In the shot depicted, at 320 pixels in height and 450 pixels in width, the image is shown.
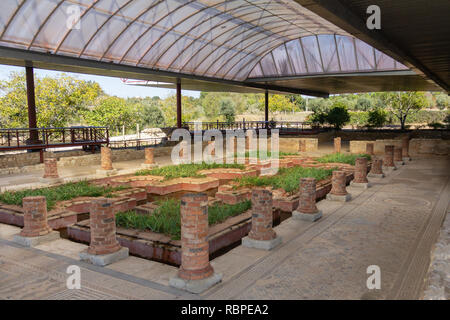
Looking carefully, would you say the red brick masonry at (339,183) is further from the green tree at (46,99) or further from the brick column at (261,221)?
the green tree at (46,99)

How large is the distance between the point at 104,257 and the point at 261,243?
2.81 metres

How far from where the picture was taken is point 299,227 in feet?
27.4

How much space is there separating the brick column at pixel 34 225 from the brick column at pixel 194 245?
11.3ft

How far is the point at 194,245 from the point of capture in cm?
544

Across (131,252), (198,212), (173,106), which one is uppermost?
(173,106)

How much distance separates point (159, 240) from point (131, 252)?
633mm

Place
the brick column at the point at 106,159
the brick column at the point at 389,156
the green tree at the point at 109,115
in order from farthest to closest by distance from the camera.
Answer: the green tree at the point at 109,115
the brick column at the point at 389,156
the brick column at the point at 106,159

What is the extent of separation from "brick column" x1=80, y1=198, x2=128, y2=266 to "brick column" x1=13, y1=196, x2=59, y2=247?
149 cm

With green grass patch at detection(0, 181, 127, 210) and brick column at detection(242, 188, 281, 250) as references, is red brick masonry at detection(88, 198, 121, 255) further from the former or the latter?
green grass patch at detection(0, 181, 127, 210)

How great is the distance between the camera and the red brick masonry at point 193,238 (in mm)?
5418

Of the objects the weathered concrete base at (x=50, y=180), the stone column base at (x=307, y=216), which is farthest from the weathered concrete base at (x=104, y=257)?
the weathered concrete base at (x=50, y=180)

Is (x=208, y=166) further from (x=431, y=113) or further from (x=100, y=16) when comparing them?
(x=431, y=113)

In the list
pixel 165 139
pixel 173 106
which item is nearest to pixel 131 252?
pixel 165 139
